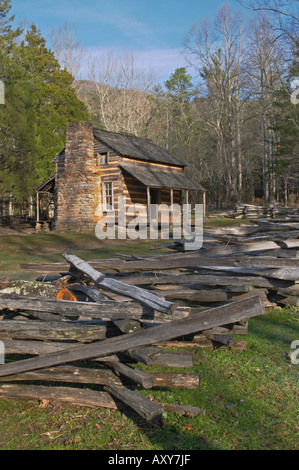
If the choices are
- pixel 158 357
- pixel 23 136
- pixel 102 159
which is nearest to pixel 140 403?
pixel 158 357

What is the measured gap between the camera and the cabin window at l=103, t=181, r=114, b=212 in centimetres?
2189

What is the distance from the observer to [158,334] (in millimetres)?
3381

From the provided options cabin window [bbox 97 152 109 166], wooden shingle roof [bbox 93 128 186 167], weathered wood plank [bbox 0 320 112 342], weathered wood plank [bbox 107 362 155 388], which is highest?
wooden shingle roof [bbox 93 128 186 167]

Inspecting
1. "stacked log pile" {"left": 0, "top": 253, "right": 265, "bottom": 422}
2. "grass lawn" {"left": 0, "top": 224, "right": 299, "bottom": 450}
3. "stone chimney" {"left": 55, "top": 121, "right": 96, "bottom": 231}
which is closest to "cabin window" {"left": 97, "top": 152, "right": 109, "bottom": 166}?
"stone chimney" {"left": 55, "top": 121, "right": 96, "bottom": 231}

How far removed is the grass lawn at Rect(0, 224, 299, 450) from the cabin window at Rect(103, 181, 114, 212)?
17.8m

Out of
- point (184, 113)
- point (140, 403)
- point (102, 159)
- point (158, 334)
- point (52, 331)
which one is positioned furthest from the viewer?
point (184, 113)

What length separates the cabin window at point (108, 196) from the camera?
2189 centimetres

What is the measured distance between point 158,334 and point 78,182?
19.6 m

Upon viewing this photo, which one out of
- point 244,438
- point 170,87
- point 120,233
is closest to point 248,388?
point 244,438

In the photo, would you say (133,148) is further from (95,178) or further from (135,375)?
(135,375)

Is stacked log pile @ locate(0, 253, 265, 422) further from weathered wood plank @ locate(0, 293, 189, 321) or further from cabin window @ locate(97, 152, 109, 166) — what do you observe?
cabin window @ locate(97, 152, 109, 166)

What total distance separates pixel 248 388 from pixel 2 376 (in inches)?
95.0
